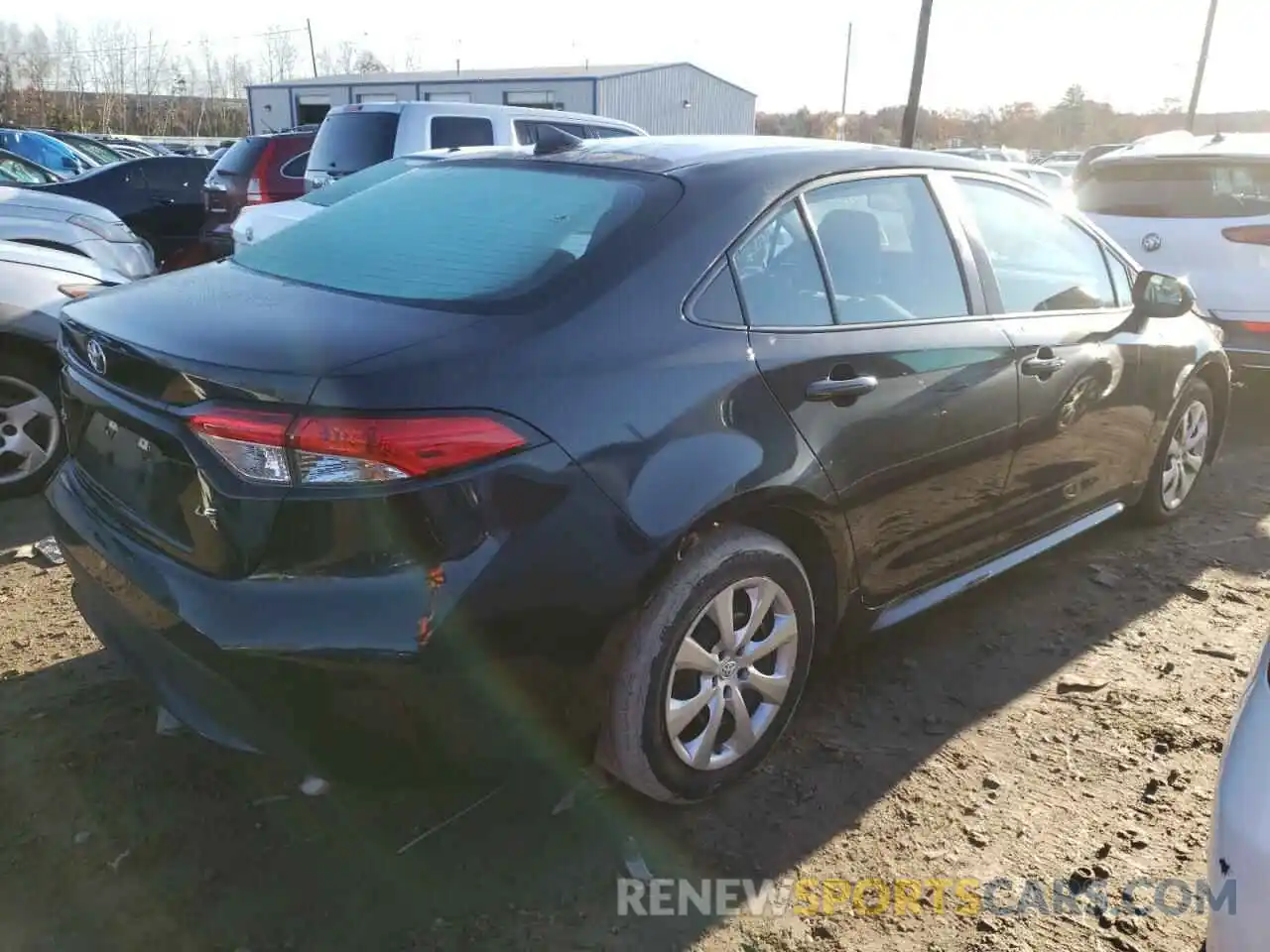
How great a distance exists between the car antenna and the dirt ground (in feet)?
6.10

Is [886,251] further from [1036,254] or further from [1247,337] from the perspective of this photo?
[1247,337]

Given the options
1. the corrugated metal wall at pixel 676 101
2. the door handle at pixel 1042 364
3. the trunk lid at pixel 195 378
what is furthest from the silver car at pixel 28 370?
the corrugated metal wall at pixel 676 101

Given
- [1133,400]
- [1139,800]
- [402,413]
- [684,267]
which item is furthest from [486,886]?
[1133,400]

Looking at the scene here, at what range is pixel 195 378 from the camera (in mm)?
2162

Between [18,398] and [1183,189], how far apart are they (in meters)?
6.83

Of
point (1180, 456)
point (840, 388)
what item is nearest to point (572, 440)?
point (840, 388)

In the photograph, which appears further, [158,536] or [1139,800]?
[1139,800]

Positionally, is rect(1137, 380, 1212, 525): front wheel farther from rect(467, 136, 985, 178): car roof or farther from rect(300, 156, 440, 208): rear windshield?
rect(300, 156, 440, 208): rear windshield

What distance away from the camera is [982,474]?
3.35 metres

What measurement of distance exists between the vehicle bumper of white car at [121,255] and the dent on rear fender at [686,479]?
16.5ft

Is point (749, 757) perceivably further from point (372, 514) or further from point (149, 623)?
point (149, 623)

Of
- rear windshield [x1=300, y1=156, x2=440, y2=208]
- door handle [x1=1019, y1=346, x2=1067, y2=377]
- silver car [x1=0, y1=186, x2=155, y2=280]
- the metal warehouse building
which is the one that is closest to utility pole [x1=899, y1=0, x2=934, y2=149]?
the metal warehouse building

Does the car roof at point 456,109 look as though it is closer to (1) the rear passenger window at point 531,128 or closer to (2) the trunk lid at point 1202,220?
(1) the rear passenger window at point 531,128

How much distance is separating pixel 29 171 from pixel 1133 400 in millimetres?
11945
